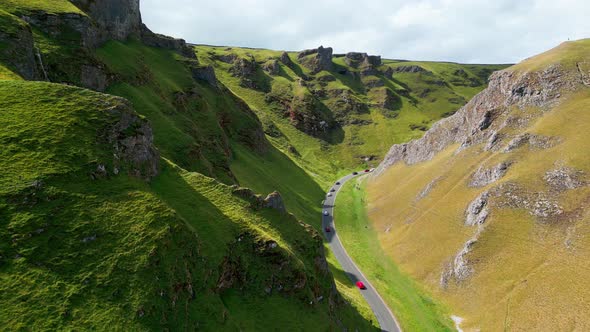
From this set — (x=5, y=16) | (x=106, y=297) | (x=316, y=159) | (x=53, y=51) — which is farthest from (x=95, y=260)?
(x=316, y=159)

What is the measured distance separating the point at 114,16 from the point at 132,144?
6728cm

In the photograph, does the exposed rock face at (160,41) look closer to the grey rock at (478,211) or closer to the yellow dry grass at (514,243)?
the yellow dry grass at (514,243)

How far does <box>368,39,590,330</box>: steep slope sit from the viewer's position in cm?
4928

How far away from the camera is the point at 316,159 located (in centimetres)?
17625

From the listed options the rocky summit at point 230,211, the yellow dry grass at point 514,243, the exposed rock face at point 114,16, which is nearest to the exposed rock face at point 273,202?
the rocky summit at point 230,211

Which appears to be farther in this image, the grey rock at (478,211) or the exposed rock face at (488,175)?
the exposed rock face at (488,175)

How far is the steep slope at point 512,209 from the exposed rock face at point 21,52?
7219 centimetres

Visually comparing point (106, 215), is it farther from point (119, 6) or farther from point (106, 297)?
point (119, 6)

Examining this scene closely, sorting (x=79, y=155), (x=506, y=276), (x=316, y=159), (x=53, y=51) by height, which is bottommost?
(x=316, y=159)

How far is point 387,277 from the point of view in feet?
223

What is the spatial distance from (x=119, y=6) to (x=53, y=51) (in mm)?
42702

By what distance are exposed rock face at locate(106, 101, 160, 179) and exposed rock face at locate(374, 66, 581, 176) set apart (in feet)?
236

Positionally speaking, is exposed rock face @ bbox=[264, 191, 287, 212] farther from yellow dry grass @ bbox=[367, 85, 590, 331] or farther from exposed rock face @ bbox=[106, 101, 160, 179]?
yellow dry grass @ bbox=[367, 85, 590, 331]

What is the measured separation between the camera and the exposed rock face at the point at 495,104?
250 ft
